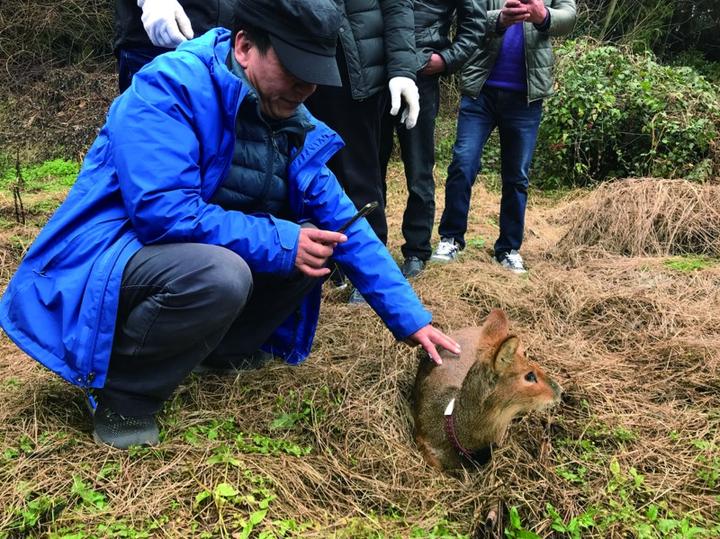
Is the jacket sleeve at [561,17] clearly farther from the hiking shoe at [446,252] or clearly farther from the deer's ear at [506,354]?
the deer's ear at [506,354]

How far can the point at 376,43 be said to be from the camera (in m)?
3.58

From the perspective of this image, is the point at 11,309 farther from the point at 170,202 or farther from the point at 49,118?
the point at 49,118

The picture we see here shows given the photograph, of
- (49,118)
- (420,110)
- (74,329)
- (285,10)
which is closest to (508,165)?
(420,110)

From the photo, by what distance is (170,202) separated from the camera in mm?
2104

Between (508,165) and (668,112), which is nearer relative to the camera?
(508,165)

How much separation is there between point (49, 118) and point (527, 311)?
7244 mm

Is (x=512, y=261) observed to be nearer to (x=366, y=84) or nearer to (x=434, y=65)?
(x=434, y=65)

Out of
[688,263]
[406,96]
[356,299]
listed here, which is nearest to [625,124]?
[688,263]

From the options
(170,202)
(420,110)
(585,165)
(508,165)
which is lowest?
(585,165)

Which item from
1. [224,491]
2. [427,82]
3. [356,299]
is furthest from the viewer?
[427,82]

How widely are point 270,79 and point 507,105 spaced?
2724mm

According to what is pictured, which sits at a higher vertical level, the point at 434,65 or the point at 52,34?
the point at 434,65

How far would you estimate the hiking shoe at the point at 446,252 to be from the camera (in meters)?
4.67

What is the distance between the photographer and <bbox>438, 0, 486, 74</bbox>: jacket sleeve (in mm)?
4133
